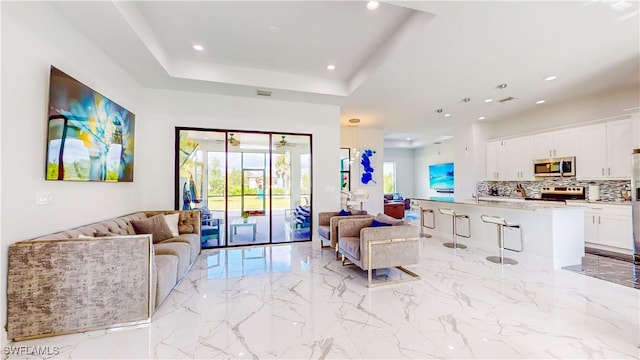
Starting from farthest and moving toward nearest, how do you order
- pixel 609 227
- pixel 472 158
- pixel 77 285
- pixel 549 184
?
1. pixel 472 158
2. pixel 549 184
3. pixel 609 227
4. pixel 77 285

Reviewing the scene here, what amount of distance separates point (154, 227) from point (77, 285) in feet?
4.71

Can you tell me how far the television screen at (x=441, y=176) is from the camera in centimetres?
1054

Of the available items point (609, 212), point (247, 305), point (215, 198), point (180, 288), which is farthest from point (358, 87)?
point (609, 212)

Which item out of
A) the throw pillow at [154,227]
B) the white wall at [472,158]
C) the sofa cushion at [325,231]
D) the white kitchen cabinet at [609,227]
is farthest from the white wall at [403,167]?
the throw pillow at [154,227]

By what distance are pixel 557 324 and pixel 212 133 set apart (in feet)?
18.6

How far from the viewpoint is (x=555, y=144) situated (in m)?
5.66

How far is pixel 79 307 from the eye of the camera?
7.28ft

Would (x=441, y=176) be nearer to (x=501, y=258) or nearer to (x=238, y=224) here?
(x=501, y=258)

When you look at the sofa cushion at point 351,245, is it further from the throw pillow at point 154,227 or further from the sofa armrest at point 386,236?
the throw pillow at point 154,227

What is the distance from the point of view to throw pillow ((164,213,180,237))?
152 inches

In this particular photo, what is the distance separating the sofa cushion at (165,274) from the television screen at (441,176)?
10.4 m

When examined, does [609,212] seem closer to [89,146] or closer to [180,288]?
[180,288]

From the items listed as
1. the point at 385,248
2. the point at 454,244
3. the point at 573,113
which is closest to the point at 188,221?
the point at 385,248

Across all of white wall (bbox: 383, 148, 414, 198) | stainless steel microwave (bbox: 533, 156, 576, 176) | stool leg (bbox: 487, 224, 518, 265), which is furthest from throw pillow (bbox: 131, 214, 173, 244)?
white wall (bbox: 383, 148, 414, 198)
